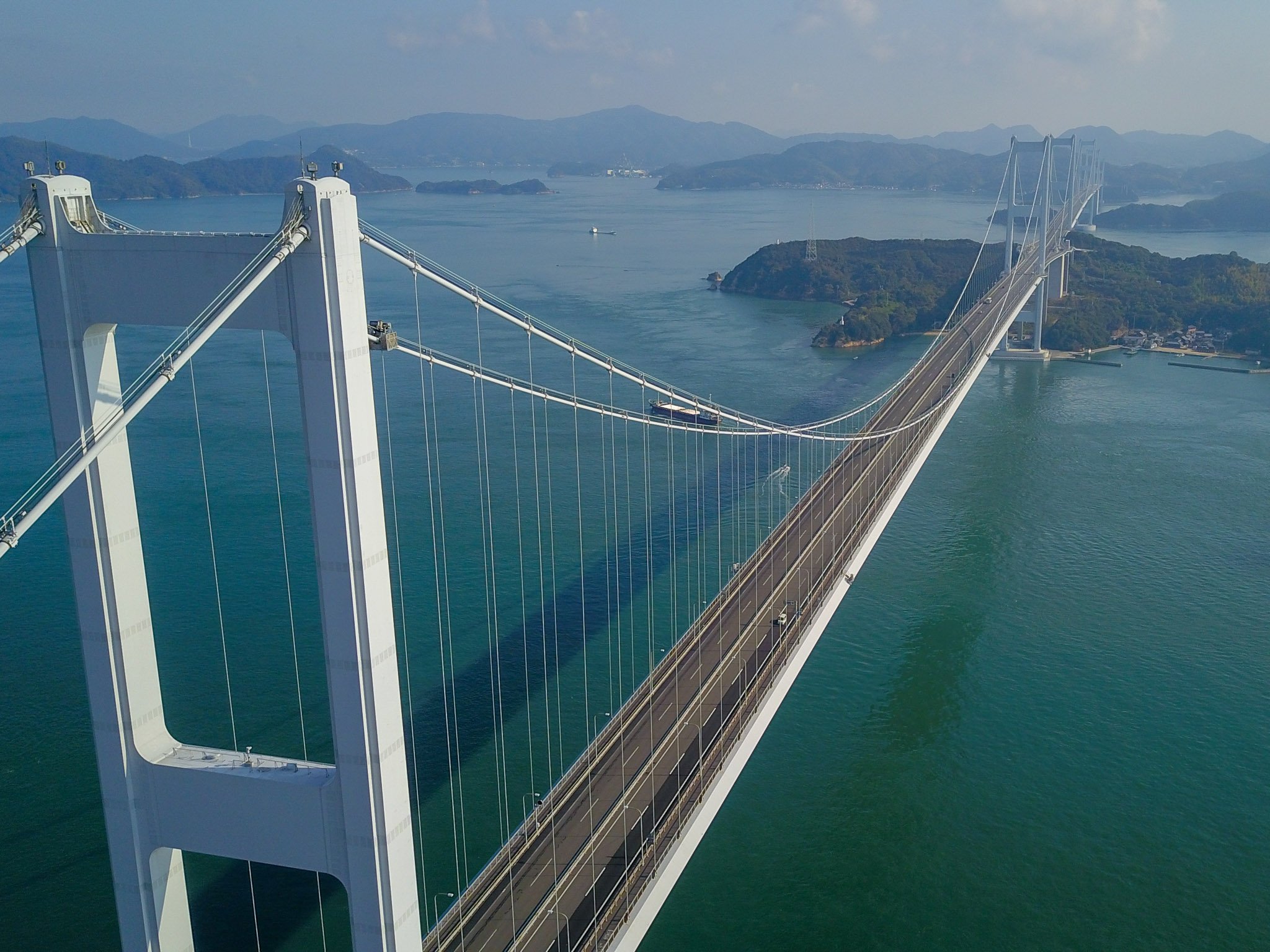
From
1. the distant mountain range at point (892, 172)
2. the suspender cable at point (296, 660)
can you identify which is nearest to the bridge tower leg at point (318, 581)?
the suspender cable at point (296, 660)

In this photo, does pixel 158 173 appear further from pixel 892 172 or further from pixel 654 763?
pixel 892 172

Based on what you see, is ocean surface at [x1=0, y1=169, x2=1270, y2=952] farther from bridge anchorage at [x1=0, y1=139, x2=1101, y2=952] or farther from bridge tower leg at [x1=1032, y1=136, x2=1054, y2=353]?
bridge tower leg at [x1=1032, y1=136, x2=1054, y2=353]

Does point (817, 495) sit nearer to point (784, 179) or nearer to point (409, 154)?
point (784, 179)

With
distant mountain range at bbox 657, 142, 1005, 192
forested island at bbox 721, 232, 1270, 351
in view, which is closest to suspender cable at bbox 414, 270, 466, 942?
forested island at bbox 721, 232, 1270, 351

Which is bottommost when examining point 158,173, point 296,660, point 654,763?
point 296,660

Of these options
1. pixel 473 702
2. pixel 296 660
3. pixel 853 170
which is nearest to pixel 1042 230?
pixel 473 702

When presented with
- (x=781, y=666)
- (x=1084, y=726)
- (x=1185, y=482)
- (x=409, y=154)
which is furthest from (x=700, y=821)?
(x=409, y=154)
